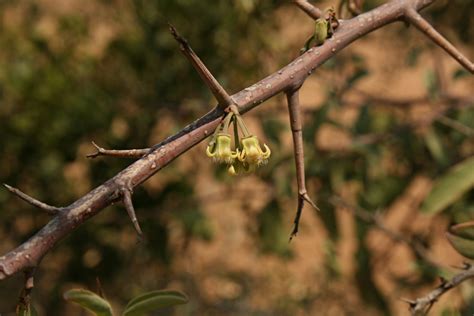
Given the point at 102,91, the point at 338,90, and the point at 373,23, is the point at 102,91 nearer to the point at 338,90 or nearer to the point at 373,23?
the point at 338,90

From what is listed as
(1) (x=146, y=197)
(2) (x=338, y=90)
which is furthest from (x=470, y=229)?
(1) (x=146, y=197)

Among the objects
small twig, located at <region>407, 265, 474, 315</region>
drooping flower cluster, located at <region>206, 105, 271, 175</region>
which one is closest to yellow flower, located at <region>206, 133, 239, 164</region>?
drooping flower cluster, located at <region>206, 105, 271, 175</region>

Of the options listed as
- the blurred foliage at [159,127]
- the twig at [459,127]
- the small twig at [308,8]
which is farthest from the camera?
the blurred foliage at [159,127]

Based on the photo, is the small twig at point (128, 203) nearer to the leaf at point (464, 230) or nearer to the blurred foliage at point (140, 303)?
the blurred foliage at point (140, 303)

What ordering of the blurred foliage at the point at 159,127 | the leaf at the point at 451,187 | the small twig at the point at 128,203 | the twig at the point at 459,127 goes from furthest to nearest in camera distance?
the blurred foliage at the point at 159,127 → the twig at the point at 459,127 → the leaf at the point at 451,187 → the small twig at the point at 128,203

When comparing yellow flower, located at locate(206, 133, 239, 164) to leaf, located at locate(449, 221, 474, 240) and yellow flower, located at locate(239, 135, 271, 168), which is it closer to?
yellow flower, located at locate(239, 135, 271, 168)

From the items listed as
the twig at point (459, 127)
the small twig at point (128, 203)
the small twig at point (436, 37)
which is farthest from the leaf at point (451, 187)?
the small twig at point (128, 203)

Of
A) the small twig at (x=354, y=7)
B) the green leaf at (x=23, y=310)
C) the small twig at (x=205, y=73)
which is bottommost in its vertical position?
the green leaf at (x=23, y=310)
